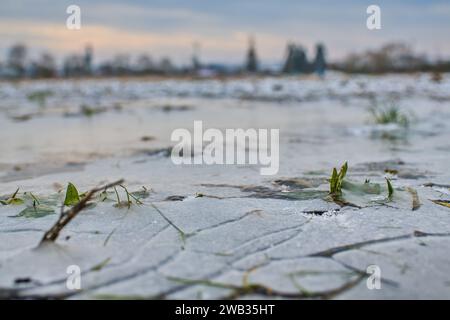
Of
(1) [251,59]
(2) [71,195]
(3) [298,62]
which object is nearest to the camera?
(2) [71,195]

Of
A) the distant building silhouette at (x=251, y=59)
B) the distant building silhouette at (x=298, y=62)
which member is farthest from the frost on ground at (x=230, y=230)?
the distant building silhouette at (x=251, y=59)

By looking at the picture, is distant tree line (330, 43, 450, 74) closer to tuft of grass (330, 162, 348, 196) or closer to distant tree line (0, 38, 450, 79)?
distant tree line (0, 38, 450, 79)

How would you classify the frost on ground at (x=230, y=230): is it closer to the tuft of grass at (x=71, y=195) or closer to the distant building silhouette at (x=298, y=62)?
the tuft of grass at (x=71, y=195)

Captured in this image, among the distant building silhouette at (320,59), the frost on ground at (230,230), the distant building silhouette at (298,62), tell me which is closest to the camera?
the frost on ground at (230,230)

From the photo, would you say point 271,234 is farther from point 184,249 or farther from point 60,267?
point 60,267

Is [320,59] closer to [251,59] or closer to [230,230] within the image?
[251,59]

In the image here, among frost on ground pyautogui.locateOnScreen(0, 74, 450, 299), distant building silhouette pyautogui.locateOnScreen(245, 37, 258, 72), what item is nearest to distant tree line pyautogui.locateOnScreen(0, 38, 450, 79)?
distant building silhouette pyautogui.locateOnScreen(245, 37, 258, 72)

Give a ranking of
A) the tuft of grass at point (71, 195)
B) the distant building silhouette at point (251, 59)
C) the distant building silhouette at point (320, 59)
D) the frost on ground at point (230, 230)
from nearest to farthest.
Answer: the frost on ground at point (230, 230)
the tuft of grass at point (71, 195)
the distant building silhouette at point (320, 59)
the distant building silhouette at point (251, 59)

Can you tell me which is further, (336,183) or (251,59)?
(251,59)

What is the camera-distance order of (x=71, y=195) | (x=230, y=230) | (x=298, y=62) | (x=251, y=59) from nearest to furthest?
(x=230, y=230) < (x=71, y=195) < (x=298, y=62) < (x=251, y=59)

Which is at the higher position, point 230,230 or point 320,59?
point 320,59

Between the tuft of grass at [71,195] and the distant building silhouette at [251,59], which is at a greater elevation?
the distant building silhouette at [251,59]

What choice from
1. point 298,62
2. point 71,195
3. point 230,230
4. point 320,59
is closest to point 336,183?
point 230,230
